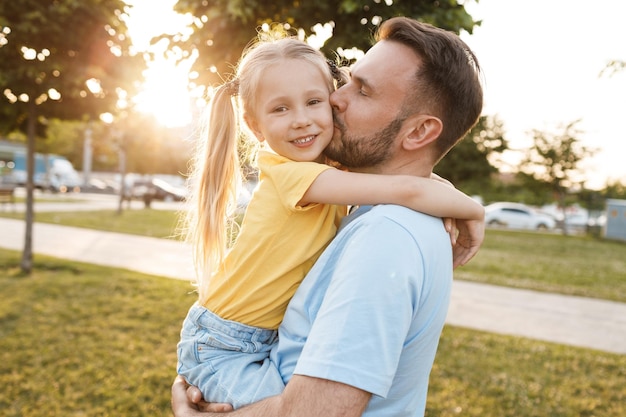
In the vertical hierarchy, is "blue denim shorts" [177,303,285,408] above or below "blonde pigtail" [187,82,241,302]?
below

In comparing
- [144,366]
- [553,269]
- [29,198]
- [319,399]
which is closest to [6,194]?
[29,198]

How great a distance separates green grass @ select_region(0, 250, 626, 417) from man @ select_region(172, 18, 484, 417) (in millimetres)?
3394

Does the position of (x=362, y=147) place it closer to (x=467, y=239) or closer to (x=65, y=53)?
(x=467, y=239)

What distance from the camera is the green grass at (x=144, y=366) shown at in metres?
4.76

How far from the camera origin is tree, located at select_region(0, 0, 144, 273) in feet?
23.4

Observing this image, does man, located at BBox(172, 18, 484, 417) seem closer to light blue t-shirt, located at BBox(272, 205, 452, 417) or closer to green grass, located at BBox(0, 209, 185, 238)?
light blue t-shirt, located at BBox(272, 205, 452, 417)

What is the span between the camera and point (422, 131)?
176cm

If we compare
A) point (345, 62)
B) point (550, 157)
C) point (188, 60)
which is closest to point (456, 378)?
point (345, 62)

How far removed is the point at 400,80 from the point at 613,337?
685 cm

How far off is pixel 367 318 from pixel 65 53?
7.76 m

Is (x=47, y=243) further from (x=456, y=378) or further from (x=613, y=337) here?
(x=613, y=337)

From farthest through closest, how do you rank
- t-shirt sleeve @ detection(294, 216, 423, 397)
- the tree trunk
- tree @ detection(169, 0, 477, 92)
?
the tree trunk < tree @ detection(169, 0, 477, 92) < t-shirt sleeve @ detection(294, 216, 423, 397)

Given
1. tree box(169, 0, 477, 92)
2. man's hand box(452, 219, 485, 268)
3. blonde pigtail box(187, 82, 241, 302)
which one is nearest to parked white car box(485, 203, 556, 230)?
tree box(169, 0, 477, 92)

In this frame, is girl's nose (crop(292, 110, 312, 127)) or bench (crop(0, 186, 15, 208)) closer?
girl's nose (crop(292, 110, 312, 127))
